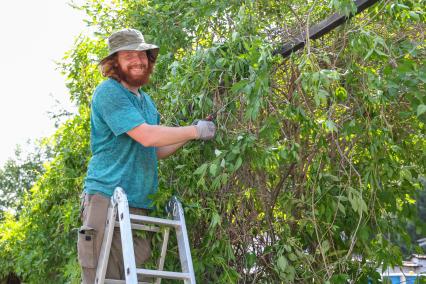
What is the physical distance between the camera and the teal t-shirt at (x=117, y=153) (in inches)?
117

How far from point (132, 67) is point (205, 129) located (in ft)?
1.70

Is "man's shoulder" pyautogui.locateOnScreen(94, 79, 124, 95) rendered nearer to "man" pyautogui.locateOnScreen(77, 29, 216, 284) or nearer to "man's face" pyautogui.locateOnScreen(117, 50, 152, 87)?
"man" pyautogui.locateOnScreen(77, 29, 216, 284)

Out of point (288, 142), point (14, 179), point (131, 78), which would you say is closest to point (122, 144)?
point (131, 78)

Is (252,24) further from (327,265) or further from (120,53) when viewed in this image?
(327,265)

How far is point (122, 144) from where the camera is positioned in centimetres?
307

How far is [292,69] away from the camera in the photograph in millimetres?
3277

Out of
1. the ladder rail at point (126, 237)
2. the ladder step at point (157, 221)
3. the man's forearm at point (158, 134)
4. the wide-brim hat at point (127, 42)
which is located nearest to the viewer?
the ladder rail at point (126, 237)

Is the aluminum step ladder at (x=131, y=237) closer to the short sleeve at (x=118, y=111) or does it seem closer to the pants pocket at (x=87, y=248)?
the pants pocket at (x=87, y=248)

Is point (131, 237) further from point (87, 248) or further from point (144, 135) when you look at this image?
point (144, 135)

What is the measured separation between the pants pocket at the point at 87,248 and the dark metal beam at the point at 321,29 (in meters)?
1.26

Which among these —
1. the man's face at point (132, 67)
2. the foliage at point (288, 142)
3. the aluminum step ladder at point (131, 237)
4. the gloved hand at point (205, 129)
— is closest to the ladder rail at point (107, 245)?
the aluminum step ladder at point (131, 237)

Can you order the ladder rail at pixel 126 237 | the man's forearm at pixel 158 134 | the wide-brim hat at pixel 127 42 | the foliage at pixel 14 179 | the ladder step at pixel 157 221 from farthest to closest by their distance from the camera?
the foliage at pixel 14 179, the wide-brim hat at pixel 127 42, the ladder step at pixel 157 221, the man's forearm at pixel 158 134, the ladder rail at pixel 126 237

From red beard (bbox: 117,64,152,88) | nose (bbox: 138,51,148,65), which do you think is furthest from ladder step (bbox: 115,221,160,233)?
nose (bbox: 138,51,148,65)

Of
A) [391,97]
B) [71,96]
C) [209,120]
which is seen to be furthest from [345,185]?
[71,96]
